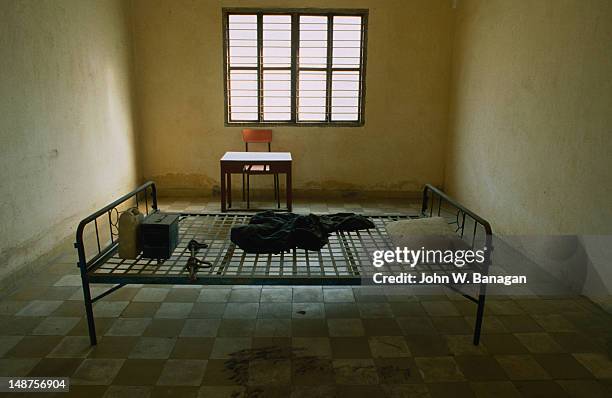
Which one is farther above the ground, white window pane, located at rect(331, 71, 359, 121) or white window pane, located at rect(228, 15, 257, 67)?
white window pane, located at rect(228, 15, 257, 67)

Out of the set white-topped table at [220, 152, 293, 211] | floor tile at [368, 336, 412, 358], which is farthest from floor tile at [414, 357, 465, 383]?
white-topped table at [220, 152, 293, 211]

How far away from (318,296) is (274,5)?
15.3 ft

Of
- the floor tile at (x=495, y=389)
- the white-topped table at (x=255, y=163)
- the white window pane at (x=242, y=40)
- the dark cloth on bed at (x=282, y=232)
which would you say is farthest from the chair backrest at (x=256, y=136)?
the floor tile at (x=495, y=389)

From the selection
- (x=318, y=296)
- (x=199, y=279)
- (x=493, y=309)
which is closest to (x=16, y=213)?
(x=199, y=279)

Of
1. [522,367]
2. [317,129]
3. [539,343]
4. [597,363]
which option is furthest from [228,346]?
[317,129]

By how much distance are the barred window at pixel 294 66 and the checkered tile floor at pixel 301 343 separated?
381cm

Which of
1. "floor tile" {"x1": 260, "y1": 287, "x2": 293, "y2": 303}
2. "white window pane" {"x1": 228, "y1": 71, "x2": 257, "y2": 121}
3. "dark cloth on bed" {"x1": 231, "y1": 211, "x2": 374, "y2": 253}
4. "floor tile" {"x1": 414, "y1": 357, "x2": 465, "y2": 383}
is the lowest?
"floor tile" {"x1": 414, "y1": 357, "x2": 465, "y2": 383}

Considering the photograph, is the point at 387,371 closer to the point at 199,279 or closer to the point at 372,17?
the point at 199,279

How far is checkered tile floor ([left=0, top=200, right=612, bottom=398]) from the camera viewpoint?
8.68 ft

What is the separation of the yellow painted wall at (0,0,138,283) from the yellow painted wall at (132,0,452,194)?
699 mm

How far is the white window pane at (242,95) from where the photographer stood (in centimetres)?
698

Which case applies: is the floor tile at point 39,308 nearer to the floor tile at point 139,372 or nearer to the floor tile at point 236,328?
the floor tile at point 139,372

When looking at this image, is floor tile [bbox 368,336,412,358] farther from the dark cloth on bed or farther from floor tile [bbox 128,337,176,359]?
floor tile [bbox 128,337,176,359]

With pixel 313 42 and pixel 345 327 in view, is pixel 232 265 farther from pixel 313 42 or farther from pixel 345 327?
pixel 313 42
